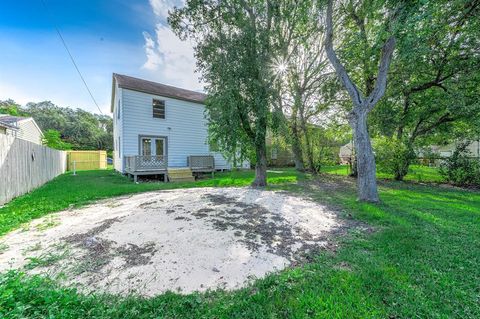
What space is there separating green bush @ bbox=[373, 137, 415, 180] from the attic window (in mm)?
12411

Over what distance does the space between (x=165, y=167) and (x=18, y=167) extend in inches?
230

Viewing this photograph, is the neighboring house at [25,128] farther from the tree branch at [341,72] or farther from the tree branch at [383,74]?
the tree branch at [383,74]

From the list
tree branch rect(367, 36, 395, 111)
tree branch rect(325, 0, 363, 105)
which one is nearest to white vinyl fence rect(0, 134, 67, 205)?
tree branch rect(325, 0, 363, 105)

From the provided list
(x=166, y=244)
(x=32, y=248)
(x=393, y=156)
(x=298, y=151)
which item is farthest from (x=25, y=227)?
(x=393, y=156)

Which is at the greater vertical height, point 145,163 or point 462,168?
point 145,163

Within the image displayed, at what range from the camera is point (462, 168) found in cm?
932

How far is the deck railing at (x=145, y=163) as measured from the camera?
10570mm

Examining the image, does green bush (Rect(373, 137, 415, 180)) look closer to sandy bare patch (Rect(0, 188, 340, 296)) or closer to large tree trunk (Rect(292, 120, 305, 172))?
large tree trunk (Rect(292, 120, 305, 172))

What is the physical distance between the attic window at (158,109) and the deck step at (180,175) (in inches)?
137

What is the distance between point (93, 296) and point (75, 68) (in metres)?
15.2

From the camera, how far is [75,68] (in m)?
12.4

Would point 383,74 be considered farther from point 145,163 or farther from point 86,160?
point 86,160

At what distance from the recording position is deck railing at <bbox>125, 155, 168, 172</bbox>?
34.7ft

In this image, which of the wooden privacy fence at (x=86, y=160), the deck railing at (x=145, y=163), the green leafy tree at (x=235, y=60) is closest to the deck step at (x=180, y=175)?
the deck railing at (x=145, y=163)
